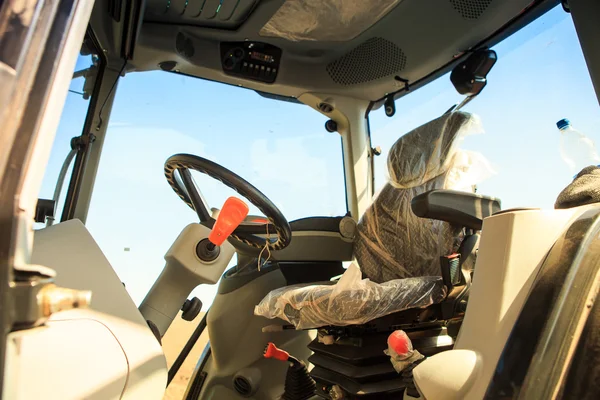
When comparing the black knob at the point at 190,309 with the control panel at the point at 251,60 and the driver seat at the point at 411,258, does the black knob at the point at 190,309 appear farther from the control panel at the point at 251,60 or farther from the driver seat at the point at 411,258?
the control panel at the point at 251,60

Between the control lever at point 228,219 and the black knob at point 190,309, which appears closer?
the control lever at point 228,219

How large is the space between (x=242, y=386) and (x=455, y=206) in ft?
3.05

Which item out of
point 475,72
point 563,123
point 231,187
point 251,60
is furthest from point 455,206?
point 251,60

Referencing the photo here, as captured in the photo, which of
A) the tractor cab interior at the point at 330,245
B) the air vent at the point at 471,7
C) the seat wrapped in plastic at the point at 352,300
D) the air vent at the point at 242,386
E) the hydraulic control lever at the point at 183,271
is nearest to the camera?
the tractor cab interior at the point at 330,245

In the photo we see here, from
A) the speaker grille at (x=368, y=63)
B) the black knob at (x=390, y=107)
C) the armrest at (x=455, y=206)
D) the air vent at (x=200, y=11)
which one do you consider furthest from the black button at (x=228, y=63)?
the armrest at (x=455, y=206)

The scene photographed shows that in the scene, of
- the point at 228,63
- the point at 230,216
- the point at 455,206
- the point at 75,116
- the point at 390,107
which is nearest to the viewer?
the point at 230,216

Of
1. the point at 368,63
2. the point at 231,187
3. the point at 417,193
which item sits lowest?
the point at 231,187

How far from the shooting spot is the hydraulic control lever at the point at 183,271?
0.79 metres

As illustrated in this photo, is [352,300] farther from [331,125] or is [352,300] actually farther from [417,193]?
[331,125]

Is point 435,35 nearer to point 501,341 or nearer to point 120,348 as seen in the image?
point 501,341

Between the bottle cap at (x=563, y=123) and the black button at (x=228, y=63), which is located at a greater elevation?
the black button at (x=228, y=63)

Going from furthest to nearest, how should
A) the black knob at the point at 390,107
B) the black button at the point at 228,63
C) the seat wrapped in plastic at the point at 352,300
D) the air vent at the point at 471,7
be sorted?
1. the black knob at the point at 390,107
2. the black button at the point at 228,63
3. the air vent at the point at 471,7
4. the seat wrapped in plastic at the point at 352,300

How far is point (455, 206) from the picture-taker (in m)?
1.08

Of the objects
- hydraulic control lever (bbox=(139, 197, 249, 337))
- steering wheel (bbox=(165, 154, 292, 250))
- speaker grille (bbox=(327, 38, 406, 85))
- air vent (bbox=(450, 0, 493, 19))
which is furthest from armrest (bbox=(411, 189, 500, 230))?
speaker grille (bbox=(327, 38, 406, 85))
